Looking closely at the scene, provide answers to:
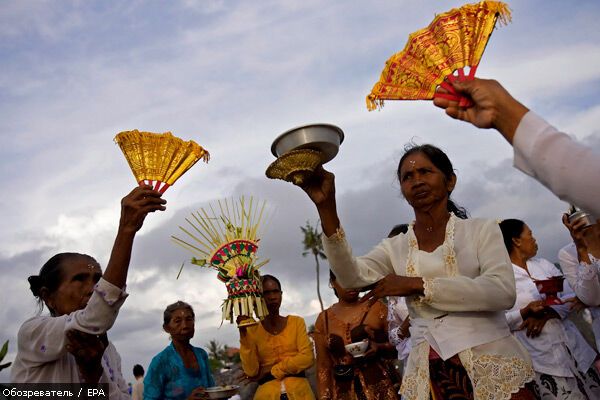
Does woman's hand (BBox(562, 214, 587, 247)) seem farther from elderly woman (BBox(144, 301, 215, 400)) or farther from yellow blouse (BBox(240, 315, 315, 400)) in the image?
elderly woman (BBox(144, 301, 215, 400))

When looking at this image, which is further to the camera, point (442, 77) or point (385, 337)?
point (385, 337)

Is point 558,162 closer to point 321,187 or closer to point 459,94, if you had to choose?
point 459,94

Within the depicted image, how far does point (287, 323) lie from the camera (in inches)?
246

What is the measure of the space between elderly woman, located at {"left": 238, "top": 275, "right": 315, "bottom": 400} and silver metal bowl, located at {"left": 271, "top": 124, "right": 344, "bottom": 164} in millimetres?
3258

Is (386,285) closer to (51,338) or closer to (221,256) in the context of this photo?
(51,338)

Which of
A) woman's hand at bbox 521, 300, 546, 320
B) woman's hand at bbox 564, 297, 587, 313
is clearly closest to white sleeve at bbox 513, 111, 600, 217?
woman's hand at bbox 521, 300, 546, 320

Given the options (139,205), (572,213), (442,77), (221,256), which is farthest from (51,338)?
(572,213)

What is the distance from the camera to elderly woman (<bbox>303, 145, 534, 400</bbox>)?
2.71m

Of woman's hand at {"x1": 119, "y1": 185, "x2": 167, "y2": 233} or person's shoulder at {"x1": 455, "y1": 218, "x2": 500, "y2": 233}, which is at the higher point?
woman's hand at {"x1": 119, "y1": 185, "x2": 167, "y2": 233}

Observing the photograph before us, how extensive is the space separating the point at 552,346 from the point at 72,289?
3.87 meters

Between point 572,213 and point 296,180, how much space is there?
118 inches

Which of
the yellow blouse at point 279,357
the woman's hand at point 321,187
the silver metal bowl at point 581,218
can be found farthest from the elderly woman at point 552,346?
the woman's hand at point 321,187

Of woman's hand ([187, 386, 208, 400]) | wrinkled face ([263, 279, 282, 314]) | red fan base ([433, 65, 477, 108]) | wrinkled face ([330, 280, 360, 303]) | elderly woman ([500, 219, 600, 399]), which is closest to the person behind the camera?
red fan base ([433, 65, 477, 108])

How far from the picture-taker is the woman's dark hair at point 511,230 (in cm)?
554
